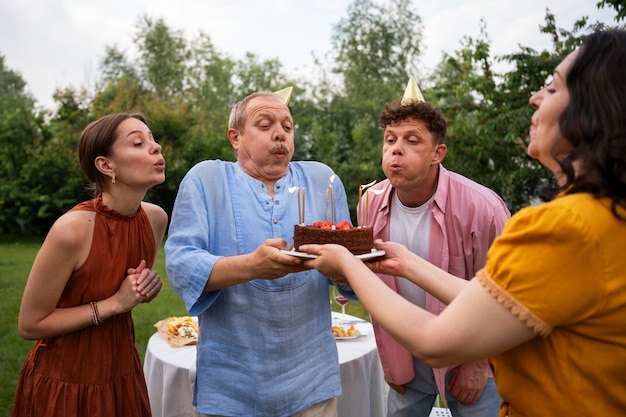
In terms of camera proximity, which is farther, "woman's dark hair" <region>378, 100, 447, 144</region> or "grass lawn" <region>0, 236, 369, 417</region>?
"grass lawn" <region>0, 236, 369, 417</region>

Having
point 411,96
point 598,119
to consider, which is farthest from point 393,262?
point 411,96

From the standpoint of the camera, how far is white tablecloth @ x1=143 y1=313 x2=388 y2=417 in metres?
3.75

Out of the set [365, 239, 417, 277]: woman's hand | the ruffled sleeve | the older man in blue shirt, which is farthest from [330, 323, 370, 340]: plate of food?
the ruffled sleeve

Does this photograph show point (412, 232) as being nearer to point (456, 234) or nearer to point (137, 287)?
point (456, 234)

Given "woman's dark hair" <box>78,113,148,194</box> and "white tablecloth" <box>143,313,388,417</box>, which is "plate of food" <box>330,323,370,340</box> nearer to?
"white tablecloth" <box>143,313,388,417</box>

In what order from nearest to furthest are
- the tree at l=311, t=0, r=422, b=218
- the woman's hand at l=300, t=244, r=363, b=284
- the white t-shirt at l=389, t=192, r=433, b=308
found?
1. the woman's hand at l=300, t=244, r=363, b=284
2. the white t-shirt at l=389, t=192, r=433, b=308
3. the tree at l=311, t=0, r=422, b=218

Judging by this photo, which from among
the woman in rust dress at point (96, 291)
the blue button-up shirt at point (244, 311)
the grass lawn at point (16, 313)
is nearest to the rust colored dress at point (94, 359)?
the woman in rust dress at point (96, 291)

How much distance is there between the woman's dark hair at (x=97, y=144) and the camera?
2928mm

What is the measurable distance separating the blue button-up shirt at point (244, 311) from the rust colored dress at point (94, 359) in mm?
471

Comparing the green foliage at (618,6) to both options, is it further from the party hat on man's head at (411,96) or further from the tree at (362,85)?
the tree at (362,85)

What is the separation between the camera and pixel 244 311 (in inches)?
99.0

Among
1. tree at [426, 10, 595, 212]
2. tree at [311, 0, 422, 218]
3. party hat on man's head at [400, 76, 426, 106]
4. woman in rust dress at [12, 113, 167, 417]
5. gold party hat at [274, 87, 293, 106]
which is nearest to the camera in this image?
woman in rust dress at [12, 113, 167, 417]

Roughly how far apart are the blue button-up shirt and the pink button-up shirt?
2.29 feet

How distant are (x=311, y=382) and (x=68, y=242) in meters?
1.46
